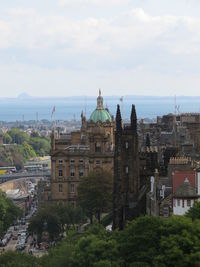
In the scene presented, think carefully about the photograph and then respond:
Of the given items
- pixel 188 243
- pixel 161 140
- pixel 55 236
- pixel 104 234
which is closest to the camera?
pixel 188 243

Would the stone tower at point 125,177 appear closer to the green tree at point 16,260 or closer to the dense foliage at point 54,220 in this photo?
the green tree at point 16,260

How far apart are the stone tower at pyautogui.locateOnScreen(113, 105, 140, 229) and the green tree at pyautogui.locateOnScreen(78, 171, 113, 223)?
780 inches

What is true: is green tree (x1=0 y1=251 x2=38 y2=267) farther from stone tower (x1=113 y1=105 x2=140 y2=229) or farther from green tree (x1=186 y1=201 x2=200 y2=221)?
green tree (x1=186 y1=201 x2=200 y2=221)

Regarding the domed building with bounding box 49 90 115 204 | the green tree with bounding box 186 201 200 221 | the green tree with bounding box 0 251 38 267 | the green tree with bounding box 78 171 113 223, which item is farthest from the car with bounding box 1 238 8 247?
the green tree with bounding box 186 201 200 221

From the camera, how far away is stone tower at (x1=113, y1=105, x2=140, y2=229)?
8450 centimetres

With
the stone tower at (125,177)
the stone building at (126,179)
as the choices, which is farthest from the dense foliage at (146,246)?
the stone tower at (125,177)

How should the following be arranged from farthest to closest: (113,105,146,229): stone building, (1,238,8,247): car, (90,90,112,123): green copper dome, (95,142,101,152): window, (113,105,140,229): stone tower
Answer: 1. (90,90,112,123): green copper dome
2. (95,142,101,152): window
3. (1,238,8,247): car
4. (113,105,140,229): stone tower
5. (113,105,146,229): stone building

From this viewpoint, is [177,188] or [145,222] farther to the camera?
[177,188]

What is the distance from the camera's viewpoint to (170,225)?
59406 millimetres

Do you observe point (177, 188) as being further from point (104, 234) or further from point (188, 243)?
point (188, 243)

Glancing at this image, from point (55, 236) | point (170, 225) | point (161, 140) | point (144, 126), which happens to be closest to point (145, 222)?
point (170, 225)

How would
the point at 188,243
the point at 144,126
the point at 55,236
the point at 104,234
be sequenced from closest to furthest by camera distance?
1. the point at 188,243
2. the point at 104,234
3. the point at 55,236
4. the point at 144,126

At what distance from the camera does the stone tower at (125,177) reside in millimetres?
84500

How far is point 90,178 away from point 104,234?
44.6 m
